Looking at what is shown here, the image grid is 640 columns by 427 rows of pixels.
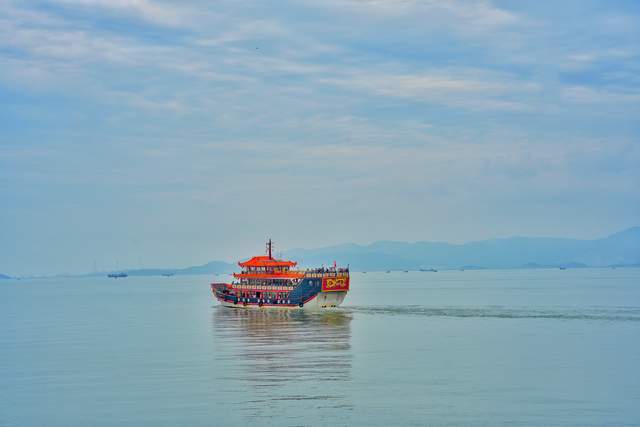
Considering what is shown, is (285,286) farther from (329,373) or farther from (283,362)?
(329,373)

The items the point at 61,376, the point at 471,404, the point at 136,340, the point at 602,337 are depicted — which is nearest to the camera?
the point at 471,404

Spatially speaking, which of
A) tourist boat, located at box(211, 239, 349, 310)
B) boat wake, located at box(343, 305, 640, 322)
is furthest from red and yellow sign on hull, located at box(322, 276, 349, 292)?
boat wake, located at box(343, 305, 640, 322)

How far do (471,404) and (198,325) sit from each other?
56.0 metres

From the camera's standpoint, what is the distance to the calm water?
4116 cm

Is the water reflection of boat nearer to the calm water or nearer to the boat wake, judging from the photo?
the calm water

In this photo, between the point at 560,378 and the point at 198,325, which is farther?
the point at 198,325

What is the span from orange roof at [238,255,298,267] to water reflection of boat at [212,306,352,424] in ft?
48.9

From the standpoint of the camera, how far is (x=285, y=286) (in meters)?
110

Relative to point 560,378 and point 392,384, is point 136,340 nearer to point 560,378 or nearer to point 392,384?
point 392,384

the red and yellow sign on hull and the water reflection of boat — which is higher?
the red and yellow sign on hull

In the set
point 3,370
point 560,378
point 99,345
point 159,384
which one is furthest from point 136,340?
point 560,378

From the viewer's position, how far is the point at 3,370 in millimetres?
57531

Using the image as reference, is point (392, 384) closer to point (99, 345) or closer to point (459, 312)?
point (99, 345)

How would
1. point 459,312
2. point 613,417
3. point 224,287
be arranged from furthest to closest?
point 224,287, point 459,312, point 613,417
